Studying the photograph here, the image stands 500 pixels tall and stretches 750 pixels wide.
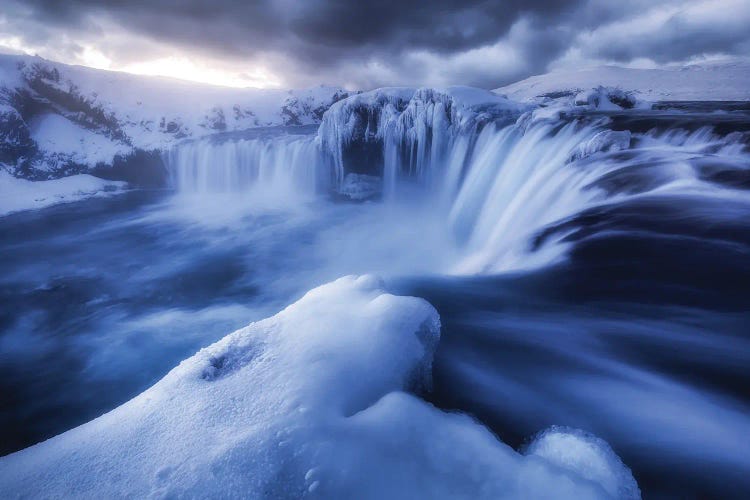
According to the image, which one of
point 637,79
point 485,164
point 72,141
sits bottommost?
point 485,164

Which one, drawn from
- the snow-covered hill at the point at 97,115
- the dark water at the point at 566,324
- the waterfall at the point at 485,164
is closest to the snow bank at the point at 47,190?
the snow-covered hill at the point at 97,115

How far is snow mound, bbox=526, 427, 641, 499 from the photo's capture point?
59.2 inches

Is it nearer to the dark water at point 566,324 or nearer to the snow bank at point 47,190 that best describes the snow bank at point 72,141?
the snow bank at point 47,190

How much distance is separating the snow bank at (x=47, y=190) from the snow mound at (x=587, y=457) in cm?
2855

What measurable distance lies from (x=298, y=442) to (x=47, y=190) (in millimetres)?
31789

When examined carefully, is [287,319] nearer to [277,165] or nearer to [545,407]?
[545,407]

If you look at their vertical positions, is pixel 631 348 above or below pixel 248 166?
below

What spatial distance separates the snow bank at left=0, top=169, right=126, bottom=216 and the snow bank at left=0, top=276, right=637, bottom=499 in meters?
27.0

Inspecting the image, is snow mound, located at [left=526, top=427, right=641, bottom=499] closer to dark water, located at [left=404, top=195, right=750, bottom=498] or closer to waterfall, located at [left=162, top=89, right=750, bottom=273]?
dark water, located at [left=404, top=195, right=750, bottom=498]

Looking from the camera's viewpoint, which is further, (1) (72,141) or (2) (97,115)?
(2) (97,115)

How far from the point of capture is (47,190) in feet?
78.9

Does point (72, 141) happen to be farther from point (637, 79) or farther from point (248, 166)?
point (637, 79)

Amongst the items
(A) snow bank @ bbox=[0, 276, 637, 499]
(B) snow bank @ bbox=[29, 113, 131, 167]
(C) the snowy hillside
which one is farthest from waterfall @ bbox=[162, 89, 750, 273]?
(C) the snowy hillside

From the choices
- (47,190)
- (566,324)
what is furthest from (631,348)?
(47,190)
